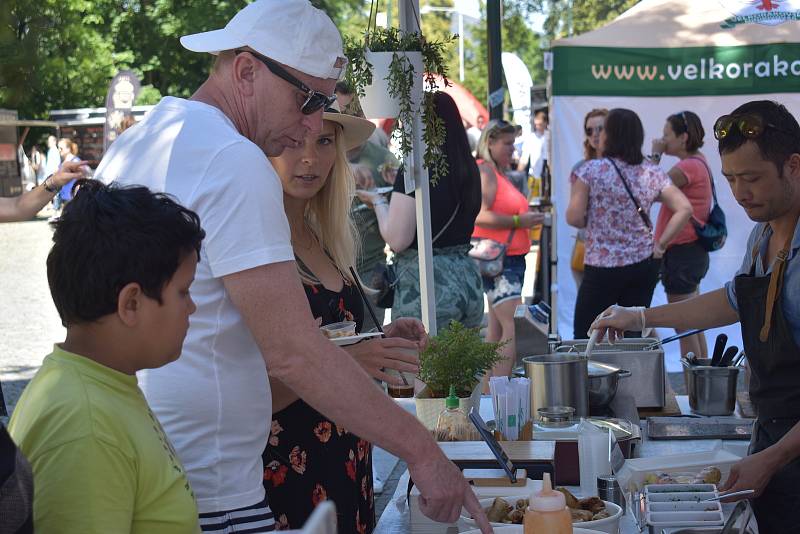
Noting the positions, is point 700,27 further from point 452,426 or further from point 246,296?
point 246,296

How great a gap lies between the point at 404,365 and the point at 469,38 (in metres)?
41.7

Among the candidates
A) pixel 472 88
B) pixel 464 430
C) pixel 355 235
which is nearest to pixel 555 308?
pixel 355 235

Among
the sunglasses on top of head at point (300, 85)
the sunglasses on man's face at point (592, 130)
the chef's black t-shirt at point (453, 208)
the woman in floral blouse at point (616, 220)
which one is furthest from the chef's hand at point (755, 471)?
the sunglasses on man's face at point (592, 130)

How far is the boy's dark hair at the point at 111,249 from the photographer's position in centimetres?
144

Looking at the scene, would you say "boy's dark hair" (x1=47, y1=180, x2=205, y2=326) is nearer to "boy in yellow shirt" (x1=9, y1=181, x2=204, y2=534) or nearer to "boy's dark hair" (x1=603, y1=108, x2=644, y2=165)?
"boy in yellow shirt" (x1=9, y1=181, x2=204, y2=534)

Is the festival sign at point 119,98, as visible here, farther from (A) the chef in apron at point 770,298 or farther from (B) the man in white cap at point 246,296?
(B) the man in white cap at point 246,296

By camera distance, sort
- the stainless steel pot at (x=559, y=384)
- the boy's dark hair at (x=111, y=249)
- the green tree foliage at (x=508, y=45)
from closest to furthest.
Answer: the boy's dark hair at (x=111, y=249) < the stainless steel pot at (x=559, y=384) < the green tree foliage at (x=508, y=45)

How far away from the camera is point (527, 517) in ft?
5.75

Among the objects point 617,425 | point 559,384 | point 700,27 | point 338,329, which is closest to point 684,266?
point 700,27

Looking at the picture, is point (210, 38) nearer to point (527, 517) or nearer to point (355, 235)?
point (527, 517)

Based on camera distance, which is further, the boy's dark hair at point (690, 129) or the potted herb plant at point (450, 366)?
the boy's dark hair at point (690, 129)

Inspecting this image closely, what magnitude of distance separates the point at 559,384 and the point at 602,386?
0.57ft

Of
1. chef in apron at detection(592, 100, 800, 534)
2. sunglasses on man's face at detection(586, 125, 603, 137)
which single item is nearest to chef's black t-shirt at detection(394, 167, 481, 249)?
chef in apron at detection(592, 100, 800, 534)

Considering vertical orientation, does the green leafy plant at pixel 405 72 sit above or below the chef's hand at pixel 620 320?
above
